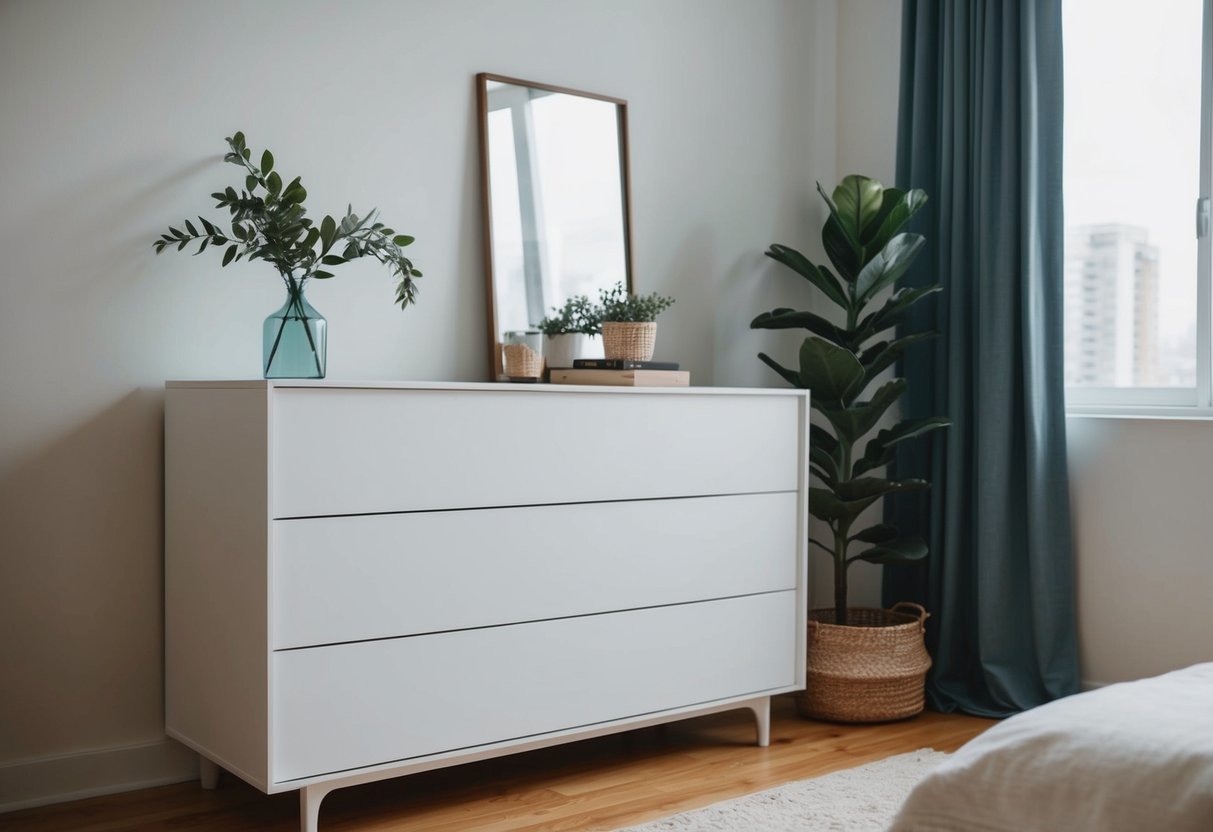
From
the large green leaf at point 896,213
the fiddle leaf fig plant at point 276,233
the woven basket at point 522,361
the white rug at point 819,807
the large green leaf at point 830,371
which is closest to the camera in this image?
the white rug at point 819,807

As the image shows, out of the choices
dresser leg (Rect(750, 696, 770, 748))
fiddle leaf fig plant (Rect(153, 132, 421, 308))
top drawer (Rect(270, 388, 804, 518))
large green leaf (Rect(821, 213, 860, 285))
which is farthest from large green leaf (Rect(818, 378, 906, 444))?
fiddle leaf fig plant (Rect(153, 132, 421, 308))

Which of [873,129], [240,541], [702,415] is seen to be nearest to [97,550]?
[240,541]

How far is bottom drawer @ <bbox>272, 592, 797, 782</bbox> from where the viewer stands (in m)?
2.11

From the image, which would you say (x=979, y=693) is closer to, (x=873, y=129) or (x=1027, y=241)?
(x=1027, y=241)

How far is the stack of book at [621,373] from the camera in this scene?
2.63m

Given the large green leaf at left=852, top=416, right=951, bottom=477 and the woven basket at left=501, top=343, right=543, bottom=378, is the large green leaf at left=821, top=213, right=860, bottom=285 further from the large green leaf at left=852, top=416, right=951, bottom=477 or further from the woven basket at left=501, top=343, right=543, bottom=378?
the woven basket at left=501, top=343, right=543, bottom=378

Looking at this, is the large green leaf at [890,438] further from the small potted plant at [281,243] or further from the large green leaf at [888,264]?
the small potted plant at [281,243]

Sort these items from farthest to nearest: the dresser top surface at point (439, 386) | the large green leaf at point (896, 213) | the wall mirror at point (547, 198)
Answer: the large green leaf at point (896, 213), the wall mirror at point (547, 198), the dresser top surface at point (439, 386)

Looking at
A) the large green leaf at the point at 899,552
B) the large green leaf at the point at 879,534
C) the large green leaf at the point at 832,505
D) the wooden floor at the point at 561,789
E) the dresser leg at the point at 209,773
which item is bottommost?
the wooden floor at the point at 561,789

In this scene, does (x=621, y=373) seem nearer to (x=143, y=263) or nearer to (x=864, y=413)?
(x=864, y=413)

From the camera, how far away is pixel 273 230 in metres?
2.35

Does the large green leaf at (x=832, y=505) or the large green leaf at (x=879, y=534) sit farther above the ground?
the large green leaf at (x=832, y=505)

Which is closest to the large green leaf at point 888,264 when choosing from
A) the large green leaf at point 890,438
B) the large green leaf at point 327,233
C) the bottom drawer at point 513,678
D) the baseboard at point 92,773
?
the large green leaf at point 890,438

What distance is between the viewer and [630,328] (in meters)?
2.76
